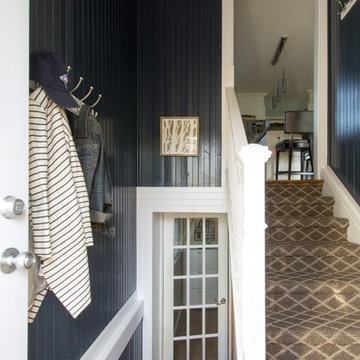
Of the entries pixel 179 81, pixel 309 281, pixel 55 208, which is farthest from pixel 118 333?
pixel 179 81

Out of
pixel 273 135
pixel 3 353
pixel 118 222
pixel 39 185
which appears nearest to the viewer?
pixel 3 353

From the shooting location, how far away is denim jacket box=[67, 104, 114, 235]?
130 cm

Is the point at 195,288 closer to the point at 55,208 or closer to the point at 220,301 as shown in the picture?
the point at 220,301

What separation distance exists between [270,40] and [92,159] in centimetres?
428

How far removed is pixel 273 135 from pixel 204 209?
10.9ft

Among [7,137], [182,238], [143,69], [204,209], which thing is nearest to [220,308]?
[182,238]

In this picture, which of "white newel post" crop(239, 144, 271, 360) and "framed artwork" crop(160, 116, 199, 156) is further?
"framed artwork" crop(160, 116, 199, 156)

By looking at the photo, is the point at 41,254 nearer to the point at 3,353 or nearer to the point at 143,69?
the point at 3,353

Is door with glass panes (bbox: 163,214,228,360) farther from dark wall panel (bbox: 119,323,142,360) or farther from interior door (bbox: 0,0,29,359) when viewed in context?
interior door (bbox: 0,0,29,359)

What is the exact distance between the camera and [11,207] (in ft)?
2.49

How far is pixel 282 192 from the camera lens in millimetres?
2793

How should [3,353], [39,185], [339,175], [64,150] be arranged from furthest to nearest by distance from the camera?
[339,175]
[64,150]
[39,185]
[3,353]

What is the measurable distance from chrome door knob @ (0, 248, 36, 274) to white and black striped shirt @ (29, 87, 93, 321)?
18cm

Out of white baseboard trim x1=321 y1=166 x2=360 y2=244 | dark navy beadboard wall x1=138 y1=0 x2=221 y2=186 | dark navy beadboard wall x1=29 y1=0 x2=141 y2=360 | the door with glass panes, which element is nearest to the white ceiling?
dark navy beadboard wall x1=138 y1=0 x2=221 y2=186
